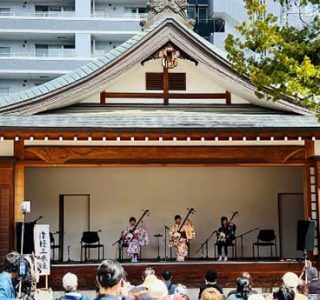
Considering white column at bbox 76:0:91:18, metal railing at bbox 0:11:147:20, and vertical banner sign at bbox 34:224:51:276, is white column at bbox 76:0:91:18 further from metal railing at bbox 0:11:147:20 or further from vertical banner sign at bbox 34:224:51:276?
vertical banner sign at bbox 34:224:51:276

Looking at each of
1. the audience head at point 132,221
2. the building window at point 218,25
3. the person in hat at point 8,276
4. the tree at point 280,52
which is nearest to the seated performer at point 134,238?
the audience head at point 132,221

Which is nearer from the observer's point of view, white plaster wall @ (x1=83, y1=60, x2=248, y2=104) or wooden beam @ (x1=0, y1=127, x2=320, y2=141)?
wooden beam @ (x1=0, y1=127, x2=320, y2=141)

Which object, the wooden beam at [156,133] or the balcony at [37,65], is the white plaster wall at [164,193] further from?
the balcony at [37,65]

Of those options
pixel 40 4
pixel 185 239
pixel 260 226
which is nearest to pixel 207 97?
pixel 185 239

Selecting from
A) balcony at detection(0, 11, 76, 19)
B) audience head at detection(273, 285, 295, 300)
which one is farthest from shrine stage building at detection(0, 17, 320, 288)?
balcony at detection(0, 11, 76, 19)

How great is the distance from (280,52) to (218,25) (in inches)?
1177

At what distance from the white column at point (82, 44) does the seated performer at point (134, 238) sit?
23252 mm

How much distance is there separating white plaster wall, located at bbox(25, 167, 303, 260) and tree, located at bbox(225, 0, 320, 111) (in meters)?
6.38

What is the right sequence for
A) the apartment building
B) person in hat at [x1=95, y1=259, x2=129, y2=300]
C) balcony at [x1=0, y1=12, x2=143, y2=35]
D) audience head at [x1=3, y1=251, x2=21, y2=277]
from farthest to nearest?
balcony at [x1=0, y1=12, x2=143, y2=35] < the apartment building < audience head at [x1=3, y1=251, x2=21, y2=277] < person in hat at [x1=95, y1=259, x2=129, y2=300]

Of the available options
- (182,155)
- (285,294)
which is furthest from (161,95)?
(285,294)

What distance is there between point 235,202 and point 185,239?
7.79ft

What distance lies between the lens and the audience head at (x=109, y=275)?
3.96 metres

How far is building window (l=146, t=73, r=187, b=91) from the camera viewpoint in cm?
1286

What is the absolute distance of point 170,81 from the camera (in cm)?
1293
